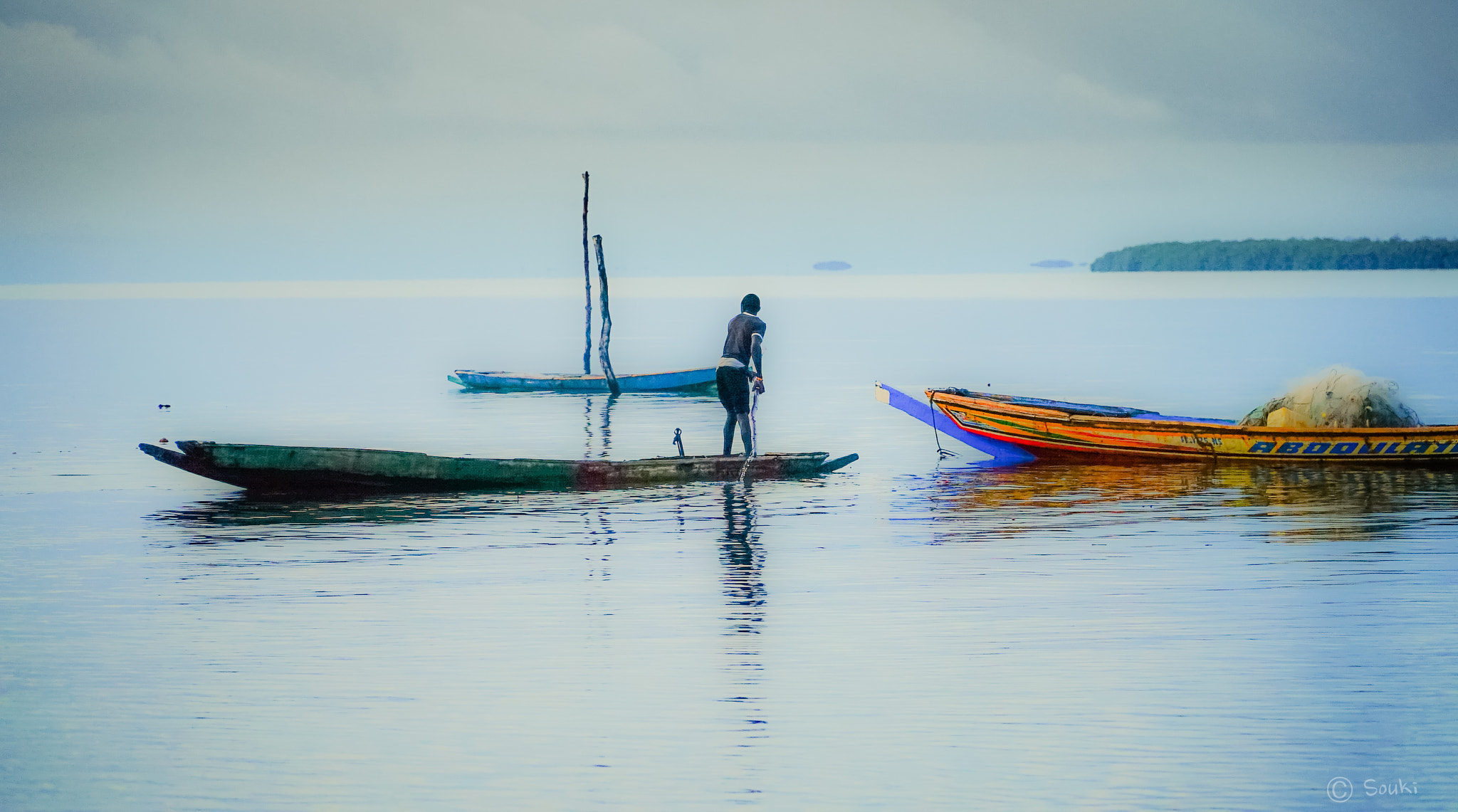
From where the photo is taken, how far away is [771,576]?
1145 centimetres

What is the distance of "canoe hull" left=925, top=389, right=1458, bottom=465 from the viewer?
16500 millimetres

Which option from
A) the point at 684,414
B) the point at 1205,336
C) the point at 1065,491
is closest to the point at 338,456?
the point at 1065,491

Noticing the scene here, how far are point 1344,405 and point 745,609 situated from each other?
408 inches

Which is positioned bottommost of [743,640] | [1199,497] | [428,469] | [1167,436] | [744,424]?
[743,640]

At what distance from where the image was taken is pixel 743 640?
369 inches

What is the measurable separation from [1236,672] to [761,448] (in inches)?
484

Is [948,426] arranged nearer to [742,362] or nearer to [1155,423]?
[1155,423]

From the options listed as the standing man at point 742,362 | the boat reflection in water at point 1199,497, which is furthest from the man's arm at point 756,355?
the boat reflection in water at point 1199,497

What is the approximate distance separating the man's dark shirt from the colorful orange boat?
456 cm

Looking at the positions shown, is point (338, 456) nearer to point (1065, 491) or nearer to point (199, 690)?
point (199, 690)

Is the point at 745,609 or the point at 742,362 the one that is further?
the point at 742,362

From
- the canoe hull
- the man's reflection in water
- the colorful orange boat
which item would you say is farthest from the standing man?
the canoe hull

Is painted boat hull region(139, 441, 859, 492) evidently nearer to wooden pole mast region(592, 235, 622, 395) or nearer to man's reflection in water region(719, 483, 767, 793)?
man's reflection in water region(719, 483, 767, 793)

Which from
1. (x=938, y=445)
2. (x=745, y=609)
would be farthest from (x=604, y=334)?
(x=745, y=609)
